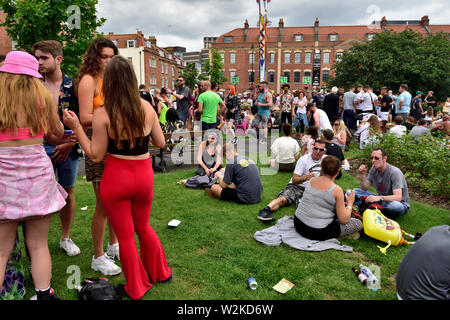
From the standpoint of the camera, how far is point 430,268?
7.34 feet

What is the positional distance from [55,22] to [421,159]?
42.9 ft

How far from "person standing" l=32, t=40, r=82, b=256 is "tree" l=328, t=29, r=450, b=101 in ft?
110

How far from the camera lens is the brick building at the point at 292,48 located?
5831cm

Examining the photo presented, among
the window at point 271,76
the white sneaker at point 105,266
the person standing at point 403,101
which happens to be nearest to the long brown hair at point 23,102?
the white sneaker at point 105,266

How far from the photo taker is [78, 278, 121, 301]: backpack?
267 cm

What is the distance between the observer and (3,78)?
2.23 meters

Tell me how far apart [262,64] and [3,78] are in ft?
51.3

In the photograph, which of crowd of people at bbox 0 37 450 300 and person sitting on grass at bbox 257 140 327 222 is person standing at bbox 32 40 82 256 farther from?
person sitting on grass at bbox 257 140 327 222

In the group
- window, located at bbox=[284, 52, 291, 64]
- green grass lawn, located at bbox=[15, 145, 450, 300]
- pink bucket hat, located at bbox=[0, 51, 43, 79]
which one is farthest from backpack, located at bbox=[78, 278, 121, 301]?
window, located at bbox=[284, 52, 291, 64]

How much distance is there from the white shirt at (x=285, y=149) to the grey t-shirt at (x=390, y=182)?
Answer: 244cm

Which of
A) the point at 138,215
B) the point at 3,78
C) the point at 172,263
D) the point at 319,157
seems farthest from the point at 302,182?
the point at 3,78

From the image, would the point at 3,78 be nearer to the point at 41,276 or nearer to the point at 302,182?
the point at 41,276

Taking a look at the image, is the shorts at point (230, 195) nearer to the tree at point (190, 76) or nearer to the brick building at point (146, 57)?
the tree at point (190, 76)

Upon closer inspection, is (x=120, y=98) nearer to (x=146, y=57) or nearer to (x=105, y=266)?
(x=105, y=266)
